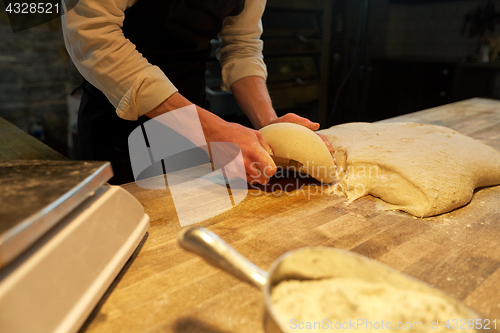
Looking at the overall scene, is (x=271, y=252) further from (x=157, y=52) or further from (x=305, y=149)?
(x=157, y=52)

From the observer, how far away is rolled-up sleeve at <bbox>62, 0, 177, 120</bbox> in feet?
2.56

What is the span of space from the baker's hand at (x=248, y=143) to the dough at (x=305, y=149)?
0.10 ft

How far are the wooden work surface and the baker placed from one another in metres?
0.17

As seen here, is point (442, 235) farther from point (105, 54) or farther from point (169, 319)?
point (105, 54)

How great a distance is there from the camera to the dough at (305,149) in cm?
85

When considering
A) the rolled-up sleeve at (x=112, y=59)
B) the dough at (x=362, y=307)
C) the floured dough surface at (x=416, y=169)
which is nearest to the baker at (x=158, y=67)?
the rolled-up sleeve at (x=112, y=59)

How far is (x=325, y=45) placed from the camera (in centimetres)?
297

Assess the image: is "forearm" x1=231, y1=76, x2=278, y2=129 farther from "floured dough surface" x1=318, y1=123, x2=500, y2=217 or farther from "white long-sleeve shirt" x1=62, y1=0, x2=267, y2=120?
"white long-sleeve shirt" x1=62, y1=0, x2=267, y2=120

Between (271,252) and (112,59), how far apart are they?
58 cm

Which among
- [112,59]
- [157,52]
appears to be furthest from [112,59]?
[157,52]

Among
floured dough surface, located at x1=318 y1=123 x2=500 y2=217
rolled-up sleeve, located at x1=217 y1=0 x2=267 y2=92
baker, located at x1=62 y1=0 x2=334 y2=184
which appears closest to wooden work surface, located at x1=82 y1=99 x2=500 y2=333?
floured dough surface, located at x1=318 y1=123 x2=500 y2=217

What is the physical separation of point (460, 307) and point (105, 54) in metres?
0.82

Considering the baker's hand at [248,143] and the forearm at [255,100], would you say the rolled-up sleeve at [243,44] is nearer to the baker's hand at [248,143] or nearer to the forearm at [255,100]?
the forearm at [255,100]

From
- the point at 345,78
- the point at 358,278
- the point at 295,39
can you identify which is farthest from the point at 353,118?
the point at 358,278
